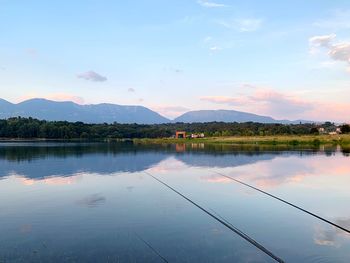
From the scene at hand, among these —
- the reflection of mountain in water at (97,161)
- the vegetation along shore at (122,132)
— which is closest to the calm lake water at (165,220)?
the reflection of mountain in water at (97,161)

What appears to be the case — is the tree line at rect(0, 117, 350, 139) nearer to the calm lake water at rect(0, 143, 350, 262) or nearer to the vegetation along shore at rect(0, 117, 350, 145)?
the vegetation along shore at rect(0, 117, 350, 145)

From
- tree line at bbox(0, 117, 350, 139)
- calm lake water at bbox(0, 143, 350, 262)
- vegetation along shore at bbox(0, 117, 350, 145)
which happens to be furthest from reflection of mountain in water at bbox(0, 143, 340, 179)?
tree line at bbox(0, 117, 350, 139)

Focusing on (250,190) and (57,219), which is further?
(250,190)

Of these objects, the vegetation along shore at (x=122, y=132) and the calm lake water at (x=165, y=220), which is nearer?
the calm lake water at (x=165, y=220)

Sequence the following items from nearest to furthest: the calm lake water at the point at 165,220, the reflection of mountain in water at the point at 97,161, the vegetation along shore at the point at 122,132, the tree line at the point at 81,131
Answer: the calm lake water at the point at 165,220, the reflection of mountain in water at the point at 97,161, the vegetation along shore at the point at 122,132, the tree line at the point at 81,131

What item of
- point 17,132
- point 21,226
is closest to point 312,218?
point 21,226

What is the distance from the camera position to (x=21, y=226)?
14562 millimetres

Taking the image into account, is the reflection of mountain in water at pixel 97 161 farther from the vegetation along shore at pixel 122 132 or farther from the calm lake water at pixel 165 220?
the vegetation along shore at pixel 122 132

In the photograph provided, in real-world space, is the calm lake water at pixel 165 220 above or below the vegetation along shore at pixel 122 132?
below

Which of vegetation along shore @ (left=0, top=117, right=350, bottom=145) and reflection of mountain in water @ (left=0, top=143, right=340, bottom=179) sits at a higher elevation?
vegetation along shore @ (left=0, top=117, right=350, bottom=145)

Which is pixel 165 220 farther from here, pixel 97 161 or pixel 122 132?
pixel 122 132

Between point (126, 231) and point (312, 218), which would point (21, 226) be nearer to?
point (126, 231)

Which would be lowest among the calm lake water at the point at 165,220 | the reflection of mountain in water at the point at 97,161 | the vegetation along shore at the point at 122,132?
the calm lake water at the point at 165,220

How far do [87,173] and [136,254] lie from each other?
903 inches
